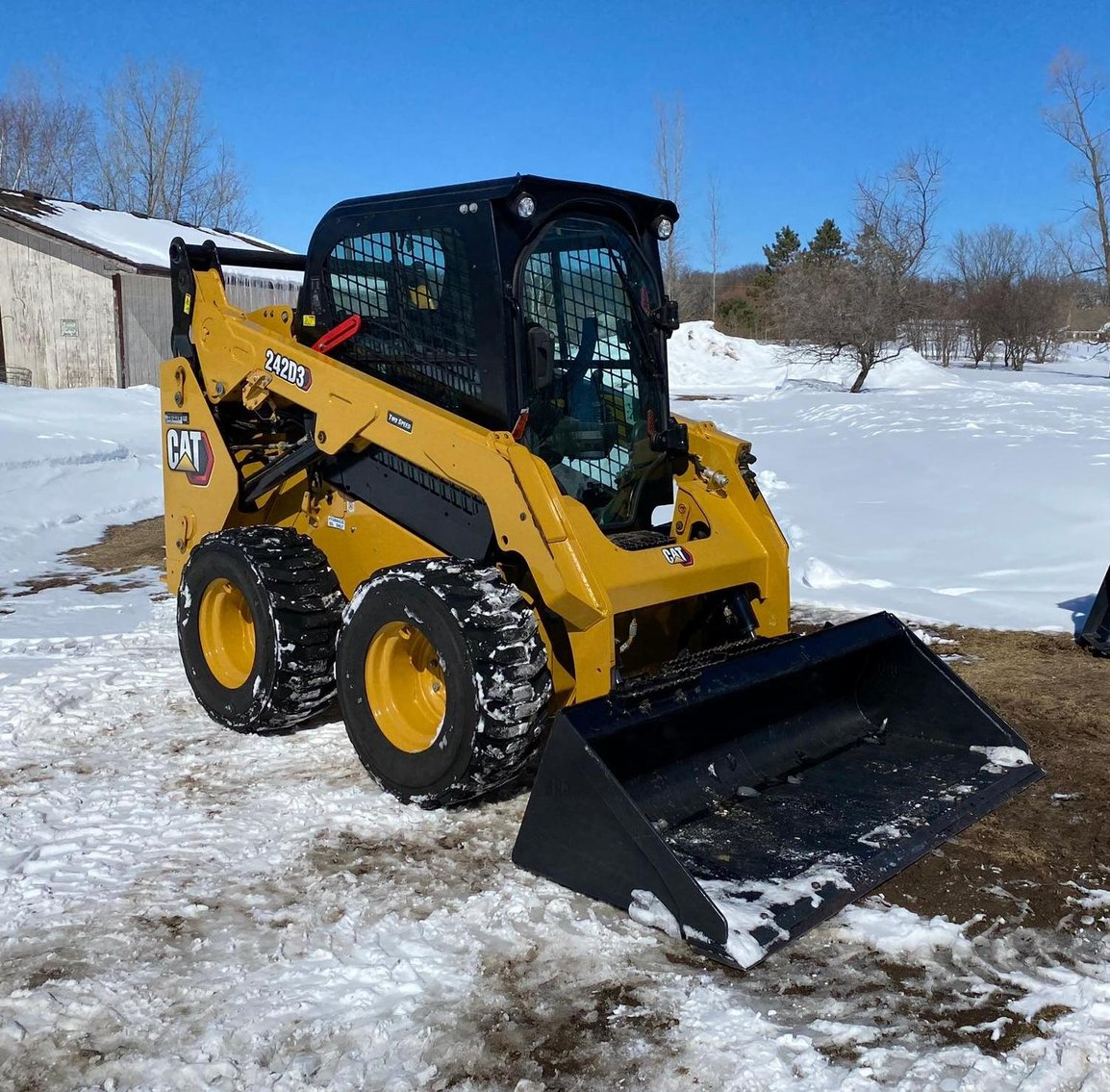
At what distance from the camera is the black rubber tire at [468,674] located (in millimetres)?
3832

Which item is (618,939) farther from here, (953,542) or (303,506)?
(953,542)

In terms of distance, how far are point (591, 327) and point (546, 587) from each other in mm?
1316

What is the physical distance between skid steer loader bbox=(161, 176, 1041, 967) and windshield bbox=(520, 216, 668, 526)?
1 centimetres

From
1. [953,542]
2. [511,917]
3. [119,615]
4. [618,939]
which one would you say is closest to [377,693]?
[511,917]

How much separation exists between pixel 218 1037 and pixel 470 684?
4.58ft

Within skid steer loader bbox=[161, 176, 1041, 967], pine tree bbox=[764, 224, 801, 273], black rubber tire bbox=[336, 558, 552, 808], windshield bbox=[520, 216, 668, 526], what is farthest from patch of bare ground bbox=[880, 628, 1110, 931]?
pine tree bbox=[764, 224, 801, 273]

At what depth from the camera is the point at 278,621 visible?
4.68 m

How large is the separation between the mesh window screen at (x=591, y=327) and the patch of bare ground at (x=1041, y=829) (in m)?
2.01

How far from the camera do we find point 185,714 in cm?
536

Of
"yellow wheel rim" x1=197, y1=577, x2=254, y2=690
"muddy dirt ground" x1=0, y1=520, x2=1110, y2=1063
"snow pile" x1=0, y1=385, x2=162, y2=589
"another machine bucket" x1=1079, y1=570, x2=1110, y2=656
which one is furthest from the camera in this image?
"snow pile" x1=0, y1=385, x2=162, y2=589

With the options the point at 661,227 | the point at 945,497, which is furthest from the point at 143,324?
the point at 661,227

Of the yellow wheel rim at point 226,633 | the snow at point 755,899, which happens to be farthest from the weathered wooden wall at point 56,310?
the snow at point 755,899

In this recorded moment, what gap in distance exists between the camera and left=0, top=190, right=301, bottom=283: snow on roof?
19.0 m

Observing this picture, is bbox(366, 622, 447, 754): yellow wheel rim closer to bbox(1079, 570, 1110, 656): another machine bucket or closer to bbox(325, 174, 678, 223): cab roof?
bbox(325, 174, 678, 223): cab roof
